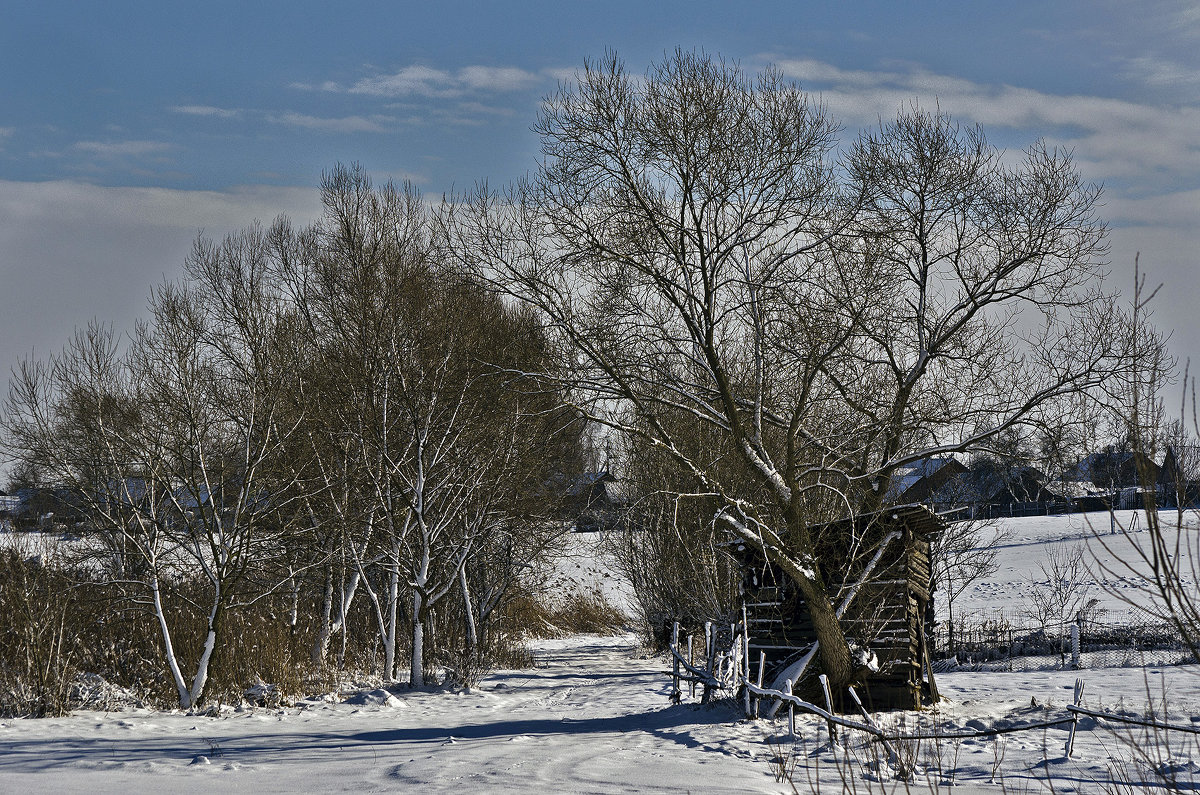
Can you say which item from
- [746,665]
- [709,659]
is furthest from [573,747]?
[709,659]

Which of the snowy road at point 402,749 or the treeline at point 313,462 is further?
the treeline at point 313,462

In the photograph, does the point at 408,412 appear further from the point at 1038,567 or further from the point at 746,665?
the point at 1038,567

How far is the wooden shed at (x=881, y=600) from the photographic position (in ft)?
43.3

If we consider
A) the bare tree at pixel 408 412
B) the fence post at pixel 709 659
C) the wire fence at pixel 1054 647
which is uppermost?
the bare tree at pixel 408 412

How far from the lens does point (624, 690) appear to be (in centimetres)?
1747

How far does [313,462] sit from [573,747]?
9.97 metres

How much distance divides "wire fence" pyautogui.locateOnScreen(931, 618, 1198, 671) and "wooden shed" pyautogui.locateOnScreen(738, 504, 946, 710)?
7.57 metres

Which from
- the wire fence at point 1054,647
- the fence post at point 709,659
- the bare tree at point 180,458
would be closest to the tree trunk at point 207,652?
the bare tree at point 180,458

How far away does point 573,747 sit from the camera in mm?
10273

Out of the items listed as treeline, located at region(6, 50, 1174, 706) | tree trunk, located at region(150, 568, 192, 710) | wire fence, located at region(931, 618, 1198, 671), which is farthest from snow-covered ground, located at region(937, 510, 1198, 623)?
tree trunk, located at region(150, 568, 192, 710)

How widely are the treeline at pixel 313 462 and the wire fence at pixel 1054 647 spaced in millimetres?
10299

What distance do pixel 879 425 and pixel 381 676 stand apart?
11557 millimetres

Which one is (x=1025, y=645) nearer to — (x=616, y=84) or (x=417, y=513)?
(x=417, y=513)

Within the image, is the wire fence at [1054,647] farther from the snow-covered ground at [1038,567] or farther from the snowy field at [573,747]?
the snowy field at [573,747]
